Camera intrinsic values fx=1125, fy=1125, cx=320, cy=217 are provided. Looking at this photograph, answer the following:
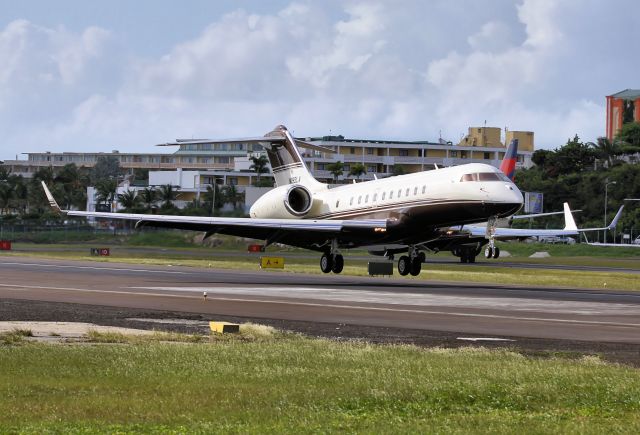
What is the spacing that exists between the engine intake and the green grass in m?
31.6

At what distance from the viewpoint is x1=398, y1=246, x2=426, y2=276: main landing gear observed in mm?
47938

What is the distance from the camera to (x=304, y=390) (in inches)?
580

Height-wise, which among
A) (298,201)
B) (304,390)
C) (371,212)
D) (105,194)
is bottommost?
(304,390)

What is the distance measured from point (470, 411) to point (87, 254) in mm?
64191

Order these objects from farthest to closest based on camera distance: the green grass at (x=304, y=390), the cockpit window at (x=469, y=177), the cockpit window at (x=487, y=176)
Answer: the cockpit window at (x=469, y=177) < the cockpit window at (x=487, y=176) < the green grass at (x=304, y=390)

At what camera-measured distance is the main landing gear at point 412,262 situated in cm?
4794

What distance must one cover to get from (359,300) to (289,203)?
54.3 ft

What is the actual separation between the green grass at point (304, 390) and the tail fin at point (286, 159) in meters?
35.7

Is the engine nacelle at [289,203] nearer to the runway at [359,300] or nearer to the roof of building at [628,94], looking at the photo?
the runway at [359,300]

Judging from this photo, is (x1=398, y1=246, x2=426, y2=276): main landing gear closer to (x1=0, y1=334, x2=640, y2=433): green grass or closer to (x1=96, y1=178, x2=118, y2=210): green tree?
(x1=0, y1=334, x2=640, y2=433): green grass

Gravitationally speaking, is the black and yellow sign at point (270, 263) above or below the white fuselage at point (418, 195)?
below

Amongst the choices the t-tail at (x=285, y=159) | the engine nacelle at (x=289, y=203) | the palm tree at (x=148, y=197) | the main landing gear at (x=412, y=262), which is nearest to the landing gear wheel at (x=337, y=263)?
the engine nacelle at (x=289, y=203)

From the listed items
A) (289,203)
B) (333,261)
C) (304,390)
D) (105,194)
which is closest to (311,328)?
(304,390)

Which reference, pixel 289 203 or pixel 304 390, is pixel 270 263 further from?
pixel 304 390
